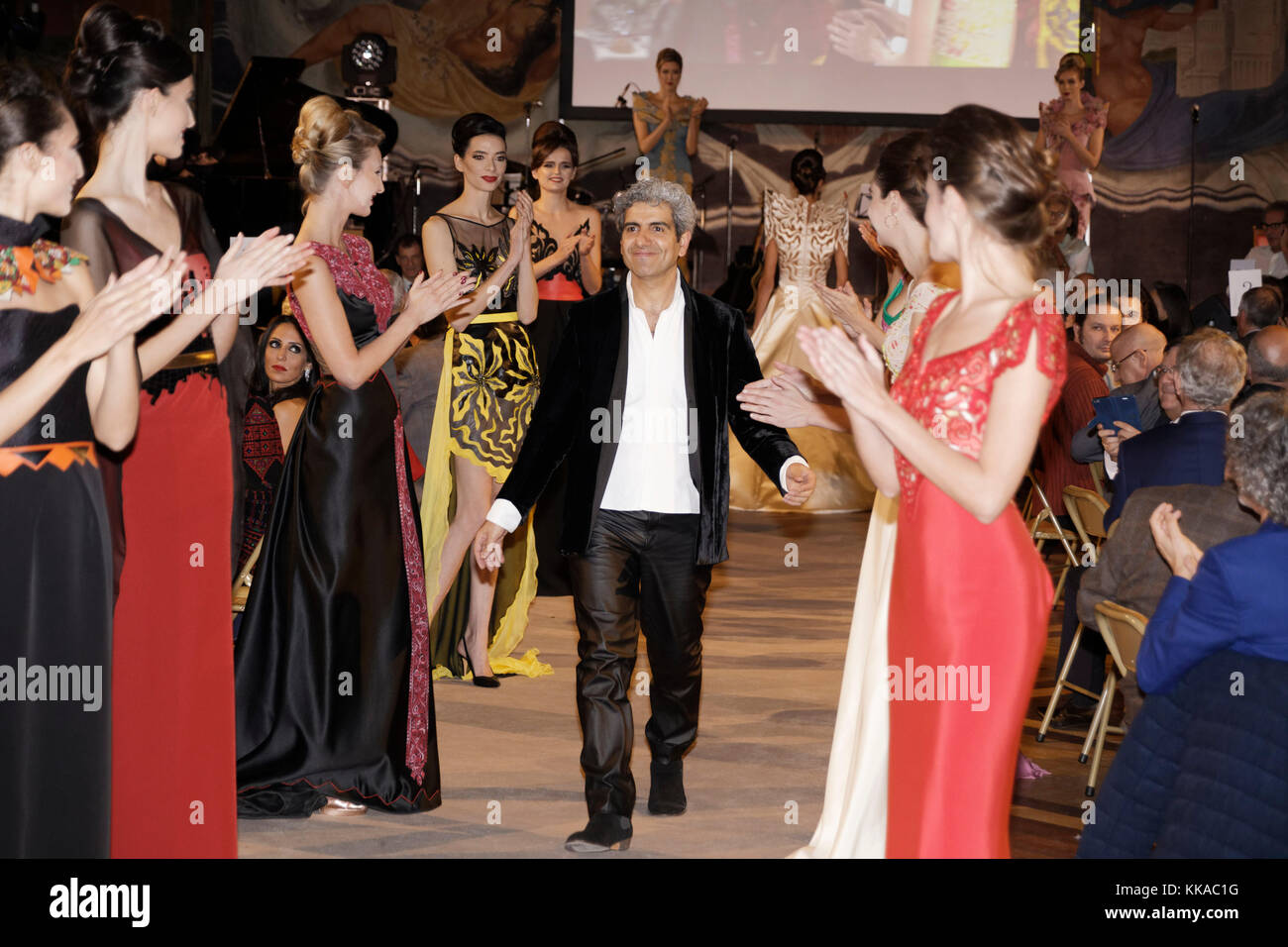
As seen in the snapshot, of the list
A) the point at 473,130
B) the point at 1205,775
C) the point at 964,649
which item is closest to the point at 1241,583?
the point at 1205,775

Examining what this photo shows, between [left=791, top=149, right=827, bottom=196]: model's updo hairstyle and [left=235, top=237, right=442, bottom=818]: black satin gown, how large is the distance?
210 inches

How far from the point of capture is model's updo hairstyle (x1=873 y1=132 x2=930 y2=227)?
11.4 ft

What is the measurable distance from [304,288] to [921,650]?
219cm

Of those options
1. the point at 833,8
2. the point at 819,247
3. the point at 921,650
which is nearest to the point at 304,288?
the point at 921,650

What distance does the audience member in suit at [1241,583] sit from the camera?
9.02 feet

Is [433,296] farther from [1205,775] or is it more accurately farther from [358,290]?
[1205,775]

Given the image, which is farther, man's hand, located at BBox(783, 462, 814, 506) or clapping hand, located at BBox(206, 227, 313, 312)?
man's hand, located at BBox(783, 462, 814, 506)

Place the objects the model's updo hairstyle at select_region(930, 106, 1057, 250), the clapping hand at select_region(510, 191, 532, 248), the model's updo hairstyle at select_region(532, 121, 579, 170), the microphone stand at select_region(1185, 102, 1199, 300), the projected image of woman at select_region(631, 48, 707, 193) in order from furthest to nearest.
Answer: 1. the microphone stand at select_region(1185, 102, 1199, 300)
2. the projected image of woman at select_region(631, 48, 707, 193)
3. the model's updo hairstyle at select_region(532, 121, 579, 170)
4. the clapping hand at select_region(510, 191, 532, 248)
5. the model's updo hairstyle at select_region(930, 106, 1057, 250)

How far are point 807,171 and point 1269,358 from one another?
4452mm

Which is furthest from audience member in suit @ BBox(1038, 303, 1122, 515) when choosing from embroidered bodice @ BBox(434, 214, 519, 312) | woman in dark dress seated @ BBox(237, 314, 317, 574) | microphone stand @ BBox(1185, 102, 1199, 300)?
microphone stand @ BBox(1185, 102, 1199, 300)

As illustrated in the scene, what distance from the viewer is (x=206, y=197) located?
9.94 m

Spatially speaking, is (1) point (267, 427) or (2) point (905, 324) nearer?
(2) point (905, 324)

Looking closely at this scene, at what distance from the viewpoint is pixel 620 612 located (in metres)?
3.91

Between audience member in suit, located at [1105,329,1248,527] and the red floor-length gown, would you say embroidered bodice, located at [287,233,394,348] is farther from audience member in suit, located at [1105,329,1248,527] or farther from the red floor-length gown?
audience member in suit, located at [1105,329,1248,527]
